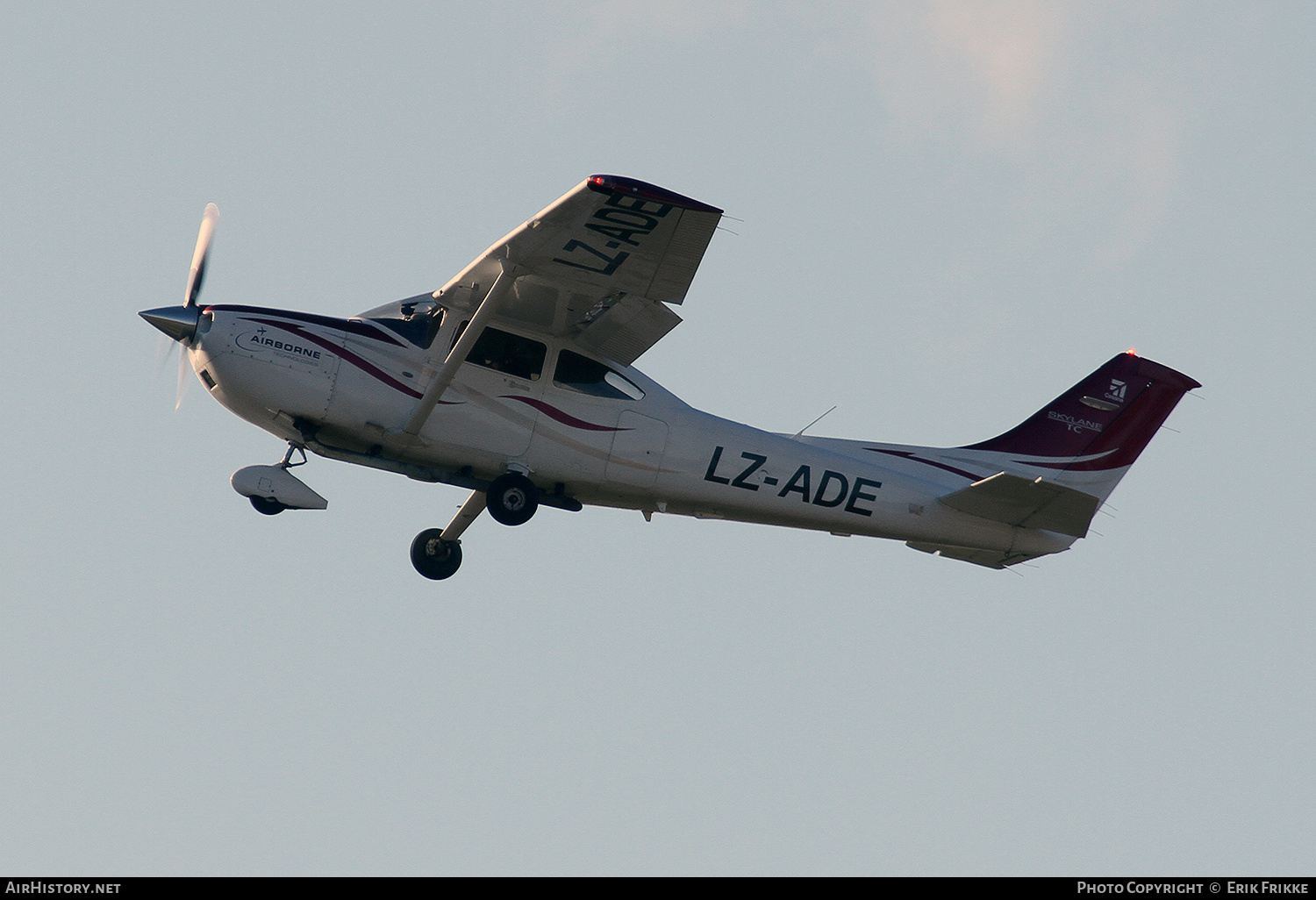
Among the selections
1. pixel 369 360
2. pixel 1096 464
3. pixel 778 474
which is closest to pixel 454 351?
pixel 369 360

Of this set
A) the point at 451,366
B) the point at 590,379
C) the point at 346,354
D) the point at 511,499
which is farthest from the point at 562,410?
the point at 346,354

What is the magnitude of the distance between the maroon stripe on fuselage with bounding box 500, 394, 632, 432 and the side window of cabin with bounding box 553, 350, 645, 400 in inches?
10.4

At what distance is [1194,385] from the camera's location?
17000 mm

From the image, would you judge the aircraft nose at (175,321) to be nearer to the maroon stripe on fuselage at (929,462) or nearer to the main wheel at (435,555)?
the main wheel at (435,555)

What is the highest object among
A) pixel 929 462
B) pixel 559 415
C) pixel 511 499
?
pixel 929 462

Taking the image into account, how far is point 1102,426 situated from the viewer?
17.2 metres

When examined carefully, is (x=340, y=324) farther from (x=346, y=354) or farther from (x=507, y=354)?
(x=507, y=354)

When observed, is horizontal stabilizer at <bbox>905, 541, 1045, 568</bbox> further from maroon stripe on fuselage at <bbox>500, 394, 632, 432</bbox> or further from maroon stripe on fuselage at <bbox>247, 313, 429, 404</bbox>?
Result: maroon stripe on fuselage at <bbox>247, 313, 429, 404</bbox>

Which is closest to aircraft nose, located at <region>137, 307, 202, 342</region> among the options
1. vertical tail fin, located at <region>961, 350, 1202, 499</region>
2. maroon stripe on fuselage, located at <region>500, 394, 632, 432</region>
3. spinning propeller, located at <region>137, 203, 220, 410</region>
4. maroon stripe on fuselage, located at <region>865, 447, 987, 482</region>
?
spinning propeller, located at <region>137, 203, 220, 410</region>

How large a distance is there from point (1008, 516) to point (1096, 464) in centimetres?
222

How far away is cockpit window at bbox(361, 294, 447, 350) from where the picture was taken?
570 inches

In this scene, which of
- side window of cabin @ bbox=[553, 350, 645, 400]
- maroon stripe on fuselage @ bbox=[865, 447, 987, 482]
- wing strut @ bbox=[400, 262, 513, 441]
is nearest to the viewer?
wing strut @ bbox=[400, 262, 513, 441]

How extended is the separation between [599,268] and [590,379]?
159cm

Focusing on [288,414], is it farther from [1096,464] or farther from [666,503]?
[1096,464]
